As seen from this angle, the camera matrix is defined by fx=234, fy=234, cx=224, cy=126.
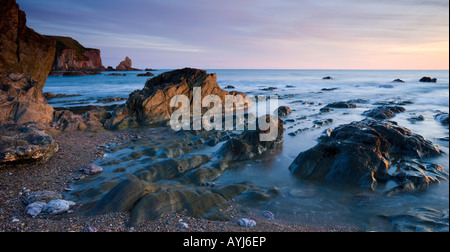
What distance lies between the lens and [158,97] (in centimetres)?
1334

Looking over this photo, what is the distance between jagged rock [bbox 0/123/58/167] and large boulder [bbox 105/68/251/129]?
15.4 ft

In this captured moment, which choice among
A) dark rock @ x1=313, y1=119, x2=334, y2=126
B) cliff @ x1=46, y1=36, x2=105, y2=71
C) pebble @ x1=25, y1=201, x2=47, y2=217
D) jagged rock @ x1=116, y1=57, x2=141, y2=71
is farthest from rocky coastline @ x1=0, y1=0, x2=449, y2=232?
jagged rock @ x1=116, y1=57, x2=141, y2=71

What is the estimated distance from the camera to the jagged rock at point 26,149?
5.77 m

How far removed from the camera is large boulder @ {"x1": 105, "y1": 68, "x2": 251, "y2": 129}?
484 inches

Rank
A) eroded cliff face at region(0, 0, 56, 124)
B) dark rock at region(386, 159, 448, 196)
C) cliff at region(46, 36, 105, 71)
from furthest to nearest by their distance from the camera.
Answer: cliff at region(46, 36, 105, 71) → eroded cliff face at region(0, 0, 56, 124) → dark rock at region(386, 159, 448, 196)

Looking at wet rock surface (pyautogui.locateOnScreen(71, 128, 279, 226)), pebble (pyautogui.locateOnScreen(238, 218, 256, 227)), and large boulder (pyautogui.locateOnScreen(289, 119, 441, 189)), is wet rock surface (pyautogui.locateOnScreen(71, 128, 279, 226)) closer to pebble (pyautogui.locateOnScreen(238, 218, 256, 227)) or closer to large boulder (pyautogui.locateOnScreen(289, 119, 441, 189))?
pebble (pyautogui.locateOnScreen(238, 218, 256, 227))

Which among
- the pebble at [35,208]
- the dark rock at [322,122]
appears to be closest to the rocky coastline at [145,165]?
the pebble at [35,208]

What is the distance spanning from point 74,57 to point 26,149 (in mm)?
102945

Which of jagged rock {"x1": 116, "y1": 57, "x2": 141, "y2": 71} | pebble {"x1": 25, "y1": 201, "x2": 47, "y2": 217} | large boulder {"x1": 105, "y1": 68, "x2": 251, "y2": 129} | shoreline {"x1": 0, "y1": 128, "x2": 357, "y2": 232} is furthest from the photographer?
jagged rock {"x1": 116, "y1": 57, "x2": 141, "y2": 71}

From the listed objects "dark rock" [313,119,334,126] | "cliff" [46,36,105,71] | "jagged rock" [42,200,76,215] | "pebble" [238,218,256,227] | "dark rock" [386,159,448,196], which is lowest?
"pebble" [238,218,256,227]

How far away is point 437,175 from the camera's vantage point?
20.9 ft

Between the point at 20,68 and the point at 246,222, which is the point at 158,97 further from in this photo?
the point at 246,222

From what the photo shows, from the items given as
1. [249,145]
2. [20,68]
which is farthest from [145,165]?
[20,68]

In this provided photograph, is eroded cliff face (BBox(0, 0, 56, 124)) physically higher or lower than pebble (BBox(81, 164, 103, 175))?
higher
